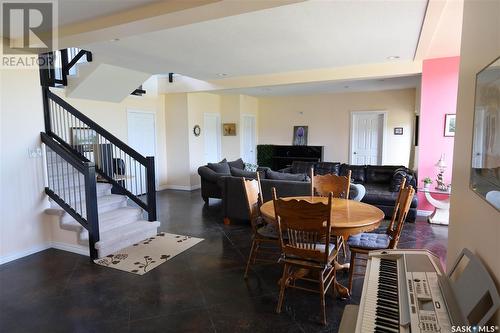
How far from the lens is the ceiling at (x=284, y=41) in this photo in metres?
3.06

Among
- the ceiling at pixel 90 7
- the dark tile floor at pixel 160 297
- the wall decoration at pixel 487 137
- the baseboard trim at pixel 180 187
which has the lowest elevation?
the dark tile floor at pixel 160 297

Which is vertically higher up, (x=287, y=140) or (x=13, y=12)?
(x=13, y=12)

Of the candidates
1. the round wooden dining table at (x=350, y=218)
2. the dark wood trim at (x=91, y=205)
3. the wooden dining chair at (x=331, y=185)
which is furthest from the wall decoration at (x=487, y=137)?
the dark wood trim at (x=91, y=205)

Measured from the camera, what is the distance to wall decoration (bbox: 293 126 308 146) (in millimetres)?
9406

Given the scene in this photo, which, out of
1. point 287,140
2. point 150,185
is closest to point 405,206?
point 150,185

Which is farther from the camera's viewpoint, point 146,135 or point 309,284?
point 146,135

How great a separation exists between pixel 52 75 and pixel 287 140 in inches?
253

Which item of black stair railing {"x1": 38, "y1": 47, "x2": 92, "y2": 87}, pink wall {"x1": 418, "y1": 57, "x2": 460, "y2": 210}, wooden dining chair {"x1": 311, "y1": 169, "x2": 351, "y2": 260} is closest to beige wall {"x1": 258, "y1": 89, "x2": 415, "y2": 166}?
pink wall {"x1": 418, "y1": 57, "x2": 460, "y2": 210}

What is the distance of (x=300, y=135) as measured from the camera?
945cm

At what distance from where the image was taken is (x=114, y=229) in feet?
13.0

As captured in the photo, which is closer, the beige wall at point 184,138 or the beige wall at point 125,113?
the beige wall at point 125,113

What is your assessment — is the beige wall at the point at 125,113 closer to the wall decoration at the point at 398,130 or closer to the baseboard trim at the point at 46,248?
the baseboard trim at the point at 46,248

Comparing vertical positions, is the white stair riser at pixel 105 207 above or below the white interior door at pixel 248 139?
below

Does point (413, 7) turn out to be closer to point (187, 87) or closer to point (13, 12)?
point (13, 12)
